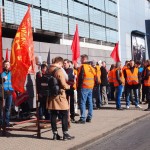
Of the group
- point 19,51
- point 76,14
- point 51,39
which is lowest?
point 19,51

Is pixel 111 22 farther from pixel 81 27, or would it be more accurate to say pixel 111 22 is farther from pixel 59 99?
pixel 59 99

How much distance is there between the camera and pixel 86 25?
70.0 feet

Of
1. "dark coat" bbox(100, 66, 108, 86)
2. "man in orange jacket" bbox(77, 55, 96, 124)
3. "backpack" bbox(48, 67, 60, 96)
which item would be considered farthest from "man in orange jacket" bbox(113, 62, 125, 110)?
"backpack" bbox(48, 67, 60, 96)

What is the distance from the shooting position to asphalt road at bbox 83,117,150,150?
910 cm

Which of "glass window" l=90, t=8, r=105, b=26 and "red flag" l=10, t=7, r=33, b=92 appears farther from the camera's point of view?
"glass window" l=90, t=8, r=105, b=26

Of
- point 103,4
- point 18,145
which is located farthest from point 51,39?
point 18,145

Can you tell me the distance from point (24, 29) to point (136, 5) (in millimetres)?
21853

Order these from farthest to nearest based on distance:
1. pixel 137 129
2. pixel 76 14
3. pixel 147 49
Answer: pixel 147 49, pixel 76 14, pixel 137 129

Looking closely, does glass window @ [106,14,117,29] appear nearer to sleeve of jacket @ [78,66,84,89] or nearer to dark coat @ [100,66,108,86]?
dark coat @ [100,66,108,86]

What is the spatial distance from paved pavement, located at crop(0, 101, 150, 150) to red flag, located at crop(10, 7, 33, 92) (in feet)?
3.78

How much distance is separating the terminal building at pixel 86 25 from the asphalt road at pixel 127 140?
423 centimetres

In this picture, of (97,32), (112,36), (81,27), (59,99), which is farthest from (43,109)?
(112,36)

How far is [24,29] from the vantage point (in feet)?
32.3

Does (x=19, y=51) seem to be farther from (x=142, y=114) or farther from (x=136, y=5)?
(x=136, y=5)
